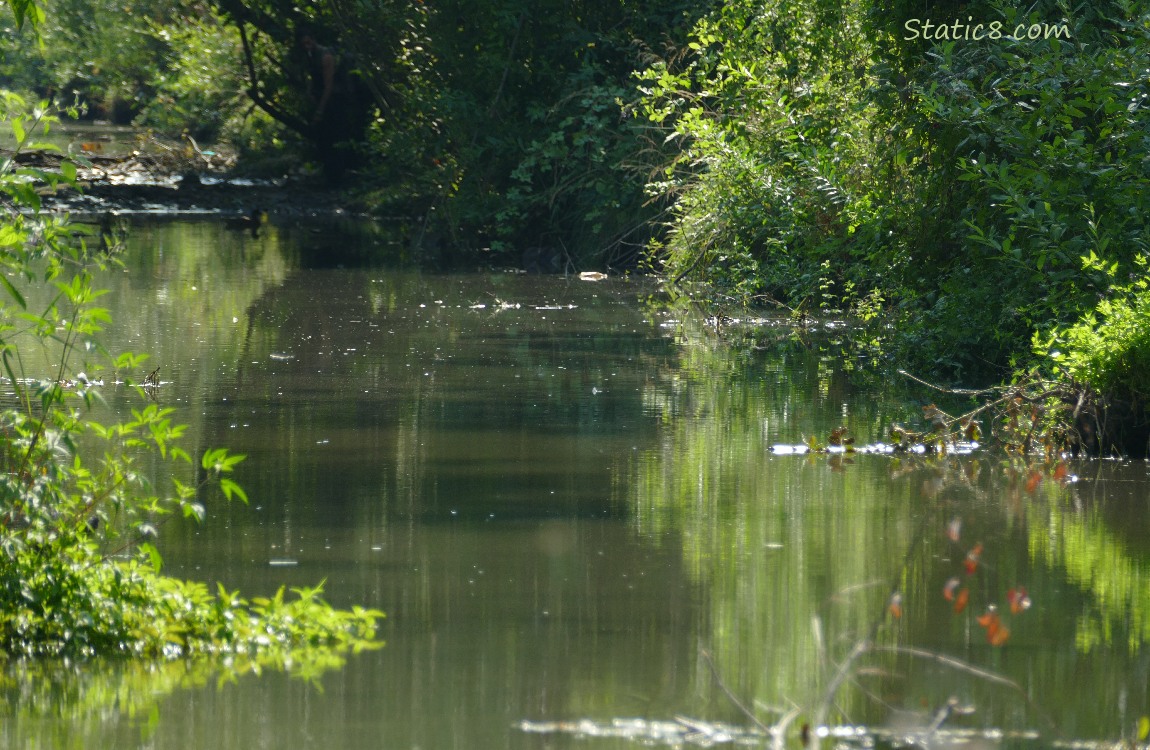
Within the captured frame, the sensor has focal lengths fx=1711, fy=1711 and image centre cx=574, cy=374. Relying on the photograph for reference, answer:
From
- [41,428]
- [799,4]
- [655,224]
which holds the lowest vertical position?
[41,428]

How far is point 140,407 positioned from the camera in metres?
10.5

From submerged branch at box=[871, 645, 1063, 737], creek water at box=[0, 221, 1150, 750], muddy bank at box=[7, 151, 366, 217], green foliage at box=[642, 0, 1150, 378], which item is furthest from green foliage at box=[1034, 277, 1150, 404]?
muddy bank at box=[7, 151, 366, 217]

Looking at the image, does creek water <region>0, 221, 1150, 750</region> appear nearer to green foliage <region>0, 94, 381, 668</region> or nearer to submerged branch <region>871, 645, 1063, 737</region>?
submerged branch <region>871, 645, 1063, 737</region>

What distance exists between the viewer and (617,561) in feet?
22.3

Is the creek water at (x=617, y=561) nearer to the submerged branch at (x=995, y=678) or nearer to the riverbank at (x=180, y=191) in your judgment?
the submerged branch at (x=995, y=678)

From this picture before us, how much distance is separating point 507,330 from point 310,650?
10.0m

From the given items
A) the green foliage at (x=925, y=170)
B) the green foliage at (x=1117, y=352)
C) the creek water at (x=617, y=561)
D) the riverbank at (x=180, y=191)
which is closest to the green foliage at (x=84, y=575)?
the creek water at (x=617, y=561)

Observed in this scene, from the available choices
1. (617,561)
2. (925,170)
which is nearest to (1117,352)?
(617,561)

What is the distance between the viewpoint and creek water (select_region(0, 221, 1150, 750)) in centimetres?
496

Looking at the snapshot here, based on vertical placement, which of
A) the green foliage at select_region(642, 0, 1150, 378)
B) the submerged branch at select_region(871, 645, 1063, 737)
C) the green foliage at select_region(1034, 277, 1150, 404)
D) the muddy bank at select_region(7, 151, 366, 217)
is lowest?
the submerged branch at select_region(871, 645, 1063, 737)

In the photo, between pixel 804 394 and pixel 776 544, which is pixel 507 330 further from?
pixel 776 544

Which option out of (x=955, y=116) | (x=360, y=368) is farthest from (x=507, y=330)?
(x=955, y=116)

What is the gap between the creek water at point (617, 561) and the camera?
4.96 m

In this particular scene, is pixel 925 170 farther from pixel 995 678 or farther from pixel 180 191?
pixel 180 191
